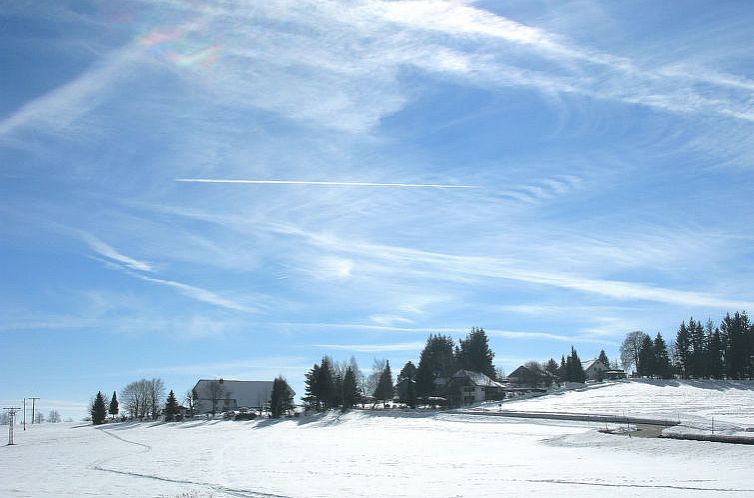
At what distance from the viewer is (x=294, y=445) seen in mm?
54406

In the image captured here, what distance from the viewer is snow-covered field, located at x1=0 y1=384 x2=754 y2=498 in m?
27.5

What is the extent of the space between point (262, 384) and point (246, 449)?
Result: 3775 inches

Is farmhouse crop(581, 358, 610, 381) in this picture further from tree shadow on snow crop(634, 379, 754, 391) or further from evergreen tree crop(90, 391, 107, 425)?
evergreen tree crop(90, 391, 107, 425)

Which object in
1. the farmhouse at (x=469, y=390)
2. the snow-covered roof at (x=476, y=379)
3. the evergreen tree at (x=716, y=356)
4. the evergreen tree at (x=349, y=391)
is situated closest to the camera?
the evergreen tree at (x=349, y=391)

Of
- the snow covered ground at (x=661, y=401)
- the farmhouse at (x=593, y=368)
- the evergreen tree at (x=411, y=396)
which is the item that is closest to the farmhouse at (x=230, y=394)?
the evergreen tree at (x=411, y=396)

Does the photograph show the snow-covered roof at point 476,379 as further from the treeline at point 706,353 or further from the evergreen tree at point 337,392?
the treeline at point 706,353

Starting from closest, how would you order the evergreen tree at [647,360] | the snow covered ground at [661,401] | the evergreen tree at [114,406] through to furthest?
the snow covered ground at [661,401]
the evergreen tree at [647,360]
the evergreen tree at [114,406]

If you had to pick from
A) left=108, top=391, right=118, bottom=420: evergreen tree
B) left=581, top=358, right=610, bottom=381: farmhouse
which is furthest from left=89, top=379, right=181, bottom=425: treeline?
left=581, top=358, right=610, bottom=381: farmhouse

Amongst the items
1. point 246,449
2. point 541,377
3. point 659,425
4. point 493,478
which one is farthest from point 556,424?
point 541,377

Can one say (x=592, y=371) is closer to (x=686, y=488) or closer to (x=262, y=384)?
(x=262, y=384)

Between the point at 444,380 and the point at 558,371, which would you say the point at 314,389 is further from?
the point at 558,371

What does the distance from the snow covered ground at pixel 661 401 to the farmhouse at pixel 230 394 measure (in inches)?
2578

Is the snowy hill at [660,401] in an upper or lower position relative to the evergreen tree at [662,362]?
lower

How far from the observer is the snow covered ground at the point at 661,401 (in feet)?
217
